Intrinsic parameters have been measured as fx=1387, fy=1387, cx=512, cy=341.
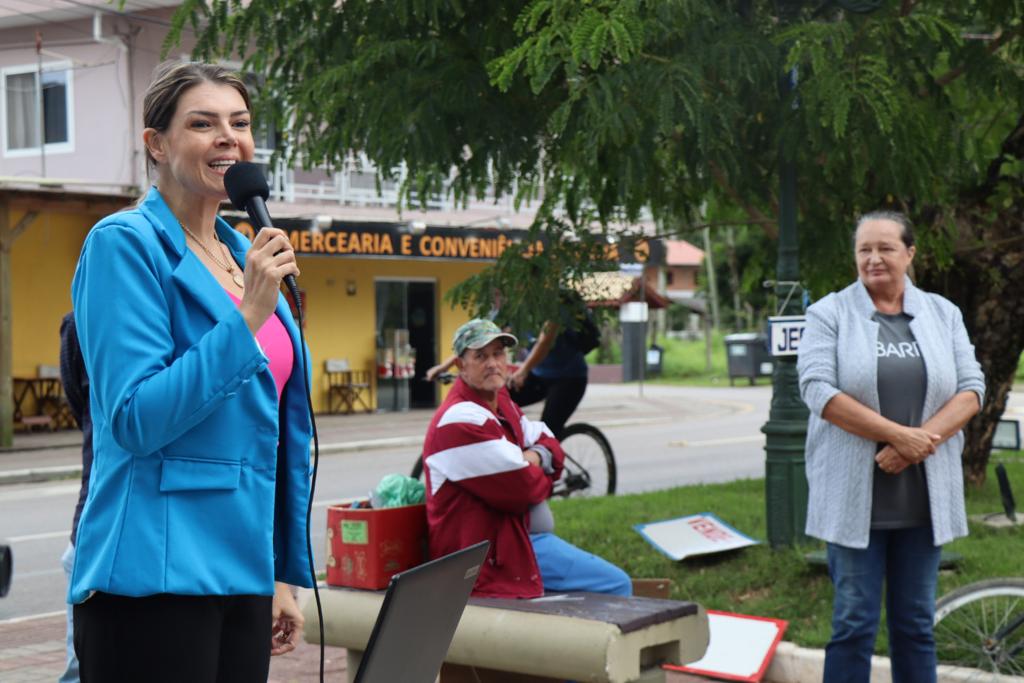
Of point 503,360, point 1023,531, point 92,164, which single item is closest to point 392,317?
point 92,164

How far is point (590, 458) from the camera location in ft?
38.4

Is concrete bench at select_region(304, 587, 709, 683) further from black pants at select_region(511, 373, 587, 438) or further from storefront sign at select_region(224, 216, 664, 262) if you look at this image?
storefront sign at select_region(224, 216, 664, 262)

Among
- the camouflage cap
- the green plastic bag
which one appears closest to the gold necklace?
the camouflage cap

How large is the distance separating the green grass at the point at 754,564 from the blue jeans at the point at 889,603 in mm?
1184

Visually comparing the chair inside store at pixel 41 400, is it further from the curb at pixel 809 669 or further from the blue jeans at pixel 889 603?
the blue jeans at pixel 889 603

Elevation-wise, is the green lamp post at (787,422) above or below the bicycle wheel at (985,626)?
above

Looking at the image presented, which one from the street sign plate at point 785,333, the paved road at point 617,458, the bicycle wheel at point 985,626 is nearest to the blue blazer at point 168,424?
the bicycle wheel at point 985,626

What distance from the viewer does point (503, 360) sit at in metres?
5.82

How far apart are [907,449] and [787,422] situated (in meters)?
→ 3.25

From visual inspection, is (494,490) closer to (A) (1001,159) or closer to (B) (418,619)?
(B) (418,619)

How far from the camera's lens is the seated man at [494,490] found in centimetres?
548

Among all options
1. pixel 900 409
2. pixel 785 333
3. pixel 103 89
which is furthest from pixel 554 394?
pixel 103 89

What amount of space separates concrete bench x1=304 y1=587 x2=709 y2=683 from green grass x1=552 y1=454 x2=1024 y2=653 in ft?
4.20

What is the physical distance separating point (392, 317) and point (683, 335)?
1451 inches
